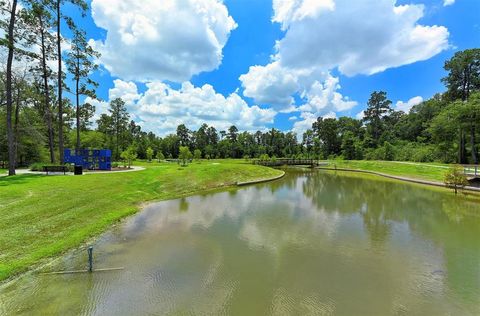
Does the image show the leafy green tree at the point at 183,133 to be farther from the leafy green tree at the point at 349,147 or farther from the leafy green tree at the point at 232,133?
the leafy green tree at the point at 349,147

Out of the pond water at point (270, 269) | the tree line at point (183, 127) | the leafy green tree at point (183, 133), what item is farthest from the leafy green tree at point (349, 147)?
the pond water at point (270, 269)

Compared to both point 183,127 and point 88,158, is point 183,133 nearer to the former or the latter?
point 183,127

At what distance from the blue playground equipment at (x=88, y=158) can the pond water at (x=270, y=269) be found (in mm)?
16954

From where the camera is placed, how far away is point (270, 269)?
24.8 ft

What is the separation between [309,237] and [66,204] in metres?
12.8

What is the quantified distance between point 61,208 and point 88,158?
16952 mm

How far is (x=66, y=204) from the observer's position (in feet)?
41.3

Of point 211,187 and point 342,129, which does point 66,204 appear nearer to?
point 211,187

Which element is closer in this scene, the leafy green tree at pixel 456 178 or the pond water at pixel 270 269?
the pond water at pixel 270 269

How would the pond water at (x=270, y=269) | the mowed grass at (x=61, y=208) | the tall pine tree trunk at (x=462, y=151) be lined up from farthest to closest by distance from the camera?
1. the tall pine tree trunk at (x=462, y=151)
2. the mowed grass at (x=61, y=208)
3. the pond water at (x=270, y=269)

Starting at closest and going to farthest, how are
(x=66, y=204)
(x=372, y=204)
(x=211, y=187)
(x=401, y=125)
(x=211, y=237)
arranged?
(x=211, y=237), (x=66, y=204), (x=372, y=204), (x=211, y=187), (x=401, y=125)

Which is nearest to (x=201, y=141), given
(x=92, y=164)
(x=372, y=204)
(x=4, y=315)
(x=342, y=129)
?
(x=342, y=129)

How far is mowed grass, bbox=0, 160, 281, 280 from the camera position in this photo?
323 inches

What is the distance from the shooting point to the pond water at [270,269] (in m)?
5.73
